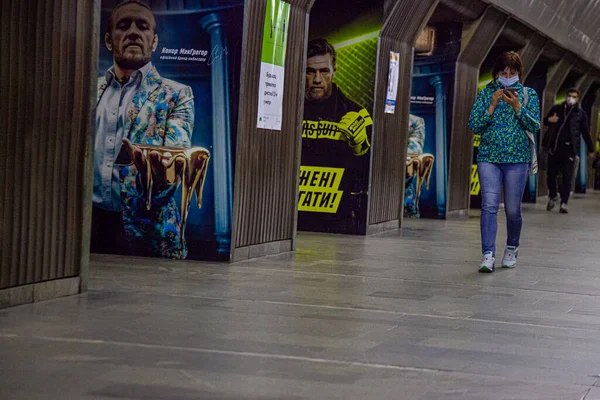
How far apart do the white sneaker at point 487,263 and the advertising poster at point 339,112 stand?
3564 millimetres

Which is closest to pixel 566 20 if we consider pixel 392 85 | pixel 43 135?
pixel 392 85

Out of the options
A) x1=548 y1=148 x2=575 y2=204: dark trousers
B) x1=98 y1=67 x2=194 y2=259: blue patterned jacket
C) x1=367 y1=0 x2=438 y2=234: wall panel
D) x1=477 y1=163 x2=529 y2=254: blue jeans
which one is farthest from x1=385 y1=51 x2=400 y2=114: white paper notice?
x1=548 y1=148 x2=575 y2=204: dark trousers

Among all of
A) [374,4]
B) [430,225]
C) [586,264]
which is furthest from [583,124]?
[586,264]

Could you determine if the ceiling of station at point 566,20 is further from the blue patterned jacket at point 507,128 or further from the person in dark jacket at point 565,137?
the blue patterned jacket at point 507,128

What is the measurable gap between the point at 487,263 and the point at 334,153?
150 inches

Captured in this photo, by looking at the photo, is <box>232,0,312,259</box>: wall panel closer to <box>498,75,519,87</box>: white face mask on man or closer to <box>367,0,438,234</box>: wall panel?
<box>498,75,519,87</box>: white face mask on man

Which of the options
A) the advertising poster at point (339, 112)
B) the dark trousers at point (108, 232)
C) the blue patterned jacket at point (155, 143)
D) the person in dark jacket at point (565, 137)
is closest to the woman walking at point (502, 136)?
the blue patterned jacket at point (155, 143)

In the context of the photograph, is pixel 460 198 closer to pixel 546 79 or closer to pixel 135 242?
pixel 546 79

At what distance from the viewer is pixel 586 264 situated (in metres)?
10.9

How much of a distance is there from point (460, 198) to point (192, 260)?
9.48m

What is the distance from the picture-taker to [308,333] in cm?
609

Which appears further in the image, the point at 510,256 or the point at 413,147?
the point at 413,147

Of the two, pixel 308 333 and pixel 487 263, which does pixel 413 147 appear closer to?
pixel 487 263

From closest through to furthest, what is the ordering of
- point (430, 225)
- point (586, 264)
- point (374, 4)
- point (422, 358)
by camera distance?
point (422, 358)
point (586, 264)
point (374, 4)
point (430, 225)
